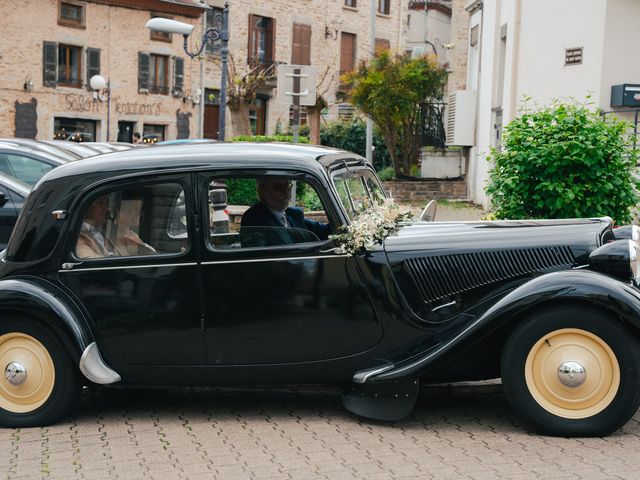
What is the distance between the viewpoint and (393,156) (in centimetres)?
2664

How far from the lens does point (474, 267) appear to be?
225 inches

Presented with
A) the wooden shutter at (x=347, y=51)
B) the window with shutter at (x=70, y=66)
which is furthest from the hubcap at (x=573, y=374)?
the wooden shutter at (x=347, y=51)

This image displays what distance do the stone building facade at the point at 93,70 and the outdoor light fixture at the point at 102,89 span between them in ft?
0.23

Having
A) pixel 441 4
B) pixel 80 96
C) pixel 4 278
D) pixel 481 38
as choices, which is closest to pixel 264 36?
pixel 80 96

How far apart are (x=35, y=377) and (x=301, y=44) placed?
136 ft

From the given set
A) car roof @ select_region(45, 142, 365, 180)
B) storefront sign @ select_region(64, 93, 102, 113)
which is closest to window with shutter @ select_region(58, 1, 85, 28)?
storefront sign @ select_region(64, 93, 102, 113)

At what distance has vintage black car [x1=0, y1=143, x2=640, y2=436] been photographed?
5.45 metres

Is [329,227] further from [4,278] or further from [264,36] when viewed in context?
[264,36]

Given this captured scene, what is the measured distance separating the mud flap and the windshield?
3.48 ft

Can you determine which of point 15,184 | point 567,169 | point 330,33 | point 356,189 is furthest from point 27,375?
point 330,33

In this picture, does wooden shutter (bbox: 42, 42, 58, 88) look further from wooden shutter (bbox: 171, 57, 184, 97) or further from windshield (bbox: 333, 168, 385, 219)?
windshield (bbox: 333, 168, 385, 219)

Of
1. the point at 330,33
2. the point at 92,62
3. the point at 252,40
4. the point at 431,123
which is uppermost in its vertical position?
the point at 330,33

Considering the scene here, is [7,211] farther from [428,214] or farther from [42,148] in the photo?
[428,214]

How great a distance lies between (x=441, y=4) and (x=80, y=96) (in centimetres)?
2468
